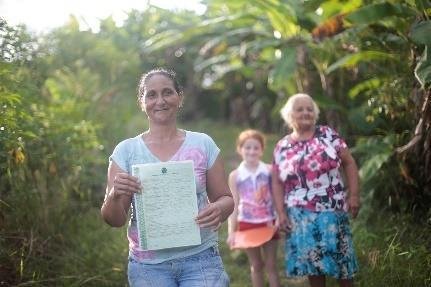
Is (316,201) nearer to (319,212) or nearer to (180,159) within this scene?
(319,212)

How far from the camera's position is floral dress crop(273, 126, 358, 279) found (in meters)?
3.54

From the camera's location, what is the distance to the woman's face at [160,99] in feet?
8.18

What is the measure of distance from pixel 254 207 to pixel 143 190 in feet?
6.64

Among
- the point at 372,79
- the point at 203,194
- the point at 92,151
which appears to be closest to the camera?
the point at 203,194

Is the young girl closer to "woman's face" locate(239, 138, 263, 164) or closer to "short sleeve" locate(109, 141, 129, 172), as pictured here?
"woman's face" locate(239, 138, 263, 164)

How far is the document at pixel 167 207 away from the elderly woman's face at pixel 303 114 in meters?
1.54

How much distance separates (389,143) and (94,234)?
9.28ft

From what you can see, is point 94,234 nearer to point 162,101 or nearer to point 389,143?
point 162,101

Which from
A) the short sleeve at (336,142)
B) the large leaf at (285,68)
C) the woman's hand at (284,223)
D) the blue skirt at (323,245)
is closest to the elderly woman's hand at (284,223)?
the woman's hand at (284,223)

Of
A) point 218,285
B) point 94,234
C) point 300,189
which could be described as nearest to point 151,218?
point 218,285

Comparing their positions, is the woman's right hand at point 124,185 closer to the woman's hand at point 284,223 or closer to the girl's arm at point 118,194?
the girl's arm at point 118,194

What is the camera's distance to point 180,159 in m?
2.46

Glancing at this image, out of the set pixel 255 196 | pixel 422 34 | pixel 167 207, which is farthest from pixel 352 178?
pixel 167 207

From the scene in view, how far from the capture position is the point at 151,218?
2367 millimetres
